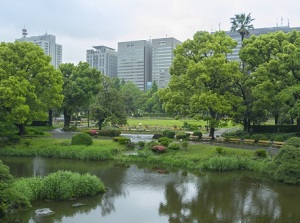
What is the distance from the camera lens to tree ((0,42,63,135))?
35.1 m

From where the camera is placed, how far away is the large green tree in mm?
36344

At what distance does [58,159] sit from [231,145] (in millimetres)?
16992

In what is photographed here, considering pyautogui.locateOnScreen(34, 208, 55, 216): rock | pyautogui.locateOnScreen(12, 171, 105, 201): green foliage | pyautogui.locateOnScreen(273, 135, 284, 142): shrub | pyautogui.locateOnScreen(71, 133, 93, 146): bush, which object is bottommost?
pyautogui.locateOnScreen(34, 208, 55, 216): rock

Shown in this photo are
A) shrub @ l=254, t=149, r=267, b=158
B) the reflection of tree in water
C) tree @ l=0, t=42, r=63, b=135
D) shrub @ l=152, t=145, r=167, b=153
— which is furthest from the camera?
tree @ l=0, t=42, r=63, b=135

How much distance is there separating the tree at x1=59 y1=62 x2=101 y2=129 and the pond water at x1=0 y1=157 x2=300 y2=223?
84.0 ft

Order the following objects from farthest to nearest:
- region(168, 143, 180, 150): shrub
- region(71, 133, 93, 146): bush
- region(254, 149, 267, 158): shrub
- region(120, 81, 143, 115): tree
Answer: region(120, 81, 143, 115): tree
region(71, 133, 93, 146): bush
region(168, 143, 180, 150): shrub
region(254, 149, 267, 158): shrub

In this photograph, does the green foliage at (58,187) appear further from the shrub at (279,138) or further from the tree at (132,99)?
the tree at (132,99)

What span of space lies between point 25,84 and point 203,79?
18.4m

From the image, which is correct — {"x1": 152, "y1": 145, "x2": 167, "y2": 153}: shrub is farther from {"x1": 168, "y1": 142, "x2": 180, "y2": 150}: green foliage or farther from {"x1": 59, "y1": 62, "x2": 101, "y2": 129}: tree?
{"x1": 59, "y1": 62, "x2": 101, "y2": 129}: tree

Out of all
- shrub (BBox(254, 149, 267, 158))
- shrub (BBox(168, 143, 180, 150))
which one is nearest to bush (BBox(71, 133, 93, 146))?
shrub (BBox(168, 143, 180, 150))

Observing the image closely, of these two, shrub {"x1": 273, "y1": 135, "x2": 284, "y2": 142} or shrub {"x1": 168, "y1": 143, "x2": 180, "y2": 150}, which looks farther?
shrub {"x1": 273, "y1": 135, "x2": 284, "y2": 142}

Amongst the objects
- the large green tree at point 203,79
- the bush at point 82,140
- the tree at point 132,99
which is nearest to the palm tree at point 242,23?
the large green tree at point 203,79

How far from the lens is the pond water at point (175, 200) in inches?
669

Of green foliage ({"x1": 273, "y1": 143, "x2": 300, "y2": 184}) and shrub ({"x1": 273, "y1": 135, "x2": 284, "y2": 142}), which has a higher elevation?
shrub ({"x1": 273, "y1": 135, "x2": 284, "y2": 142})
